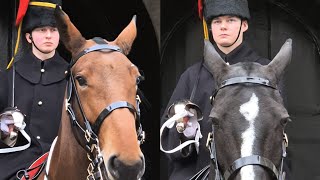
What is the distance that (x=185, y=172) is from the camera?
514 cm

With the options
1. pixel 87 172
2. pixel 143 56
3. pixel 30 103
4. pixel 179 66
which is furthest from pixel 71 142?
pixel 143 56

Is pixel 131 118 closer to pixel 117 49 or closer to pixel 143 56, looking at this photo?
pixel 117 49

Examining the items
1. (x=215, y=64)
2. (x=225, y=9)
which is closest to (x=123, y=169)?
(x=215, y=64)

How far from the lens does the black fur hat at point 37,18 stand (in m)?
5.15

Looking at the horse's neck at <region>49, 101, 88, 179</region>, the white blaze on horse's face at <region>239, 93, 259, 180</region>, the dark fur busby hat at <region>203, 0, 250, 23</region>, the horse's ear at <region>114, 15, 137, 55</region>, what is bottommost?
the horse's neck at <region>49, 101, 88, 179</region>

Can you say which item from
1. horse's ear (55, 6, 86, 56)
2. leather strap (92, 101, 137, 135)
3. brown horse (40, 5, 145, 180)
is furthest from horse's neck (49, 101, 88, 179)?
horse's ear (55, 6, 86, 56)

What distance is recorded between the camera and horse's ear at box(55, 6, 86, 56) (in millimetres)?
4289

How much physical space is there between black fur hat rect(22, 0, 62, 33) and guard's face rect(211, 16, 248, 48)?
3.80ft

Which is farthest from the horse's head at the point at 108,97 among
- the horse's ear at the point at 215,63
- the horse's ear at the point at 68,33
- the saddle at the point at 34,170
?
the saddle at the point at 34,170

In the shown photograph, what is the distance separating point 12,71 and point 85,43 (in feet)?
3.42

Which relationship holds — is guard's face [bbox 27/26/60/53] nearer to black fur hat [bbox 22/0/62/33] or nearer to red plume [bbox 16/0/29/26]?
black fur hat [bbox 22/0/62/33]

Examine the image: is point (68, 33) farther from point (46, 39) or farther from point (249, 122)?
point (249, 122)

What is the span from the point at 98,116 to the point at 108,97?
0.12 meters

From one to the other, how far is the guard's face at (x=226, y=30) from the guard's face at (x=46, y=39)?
3.71 ft
